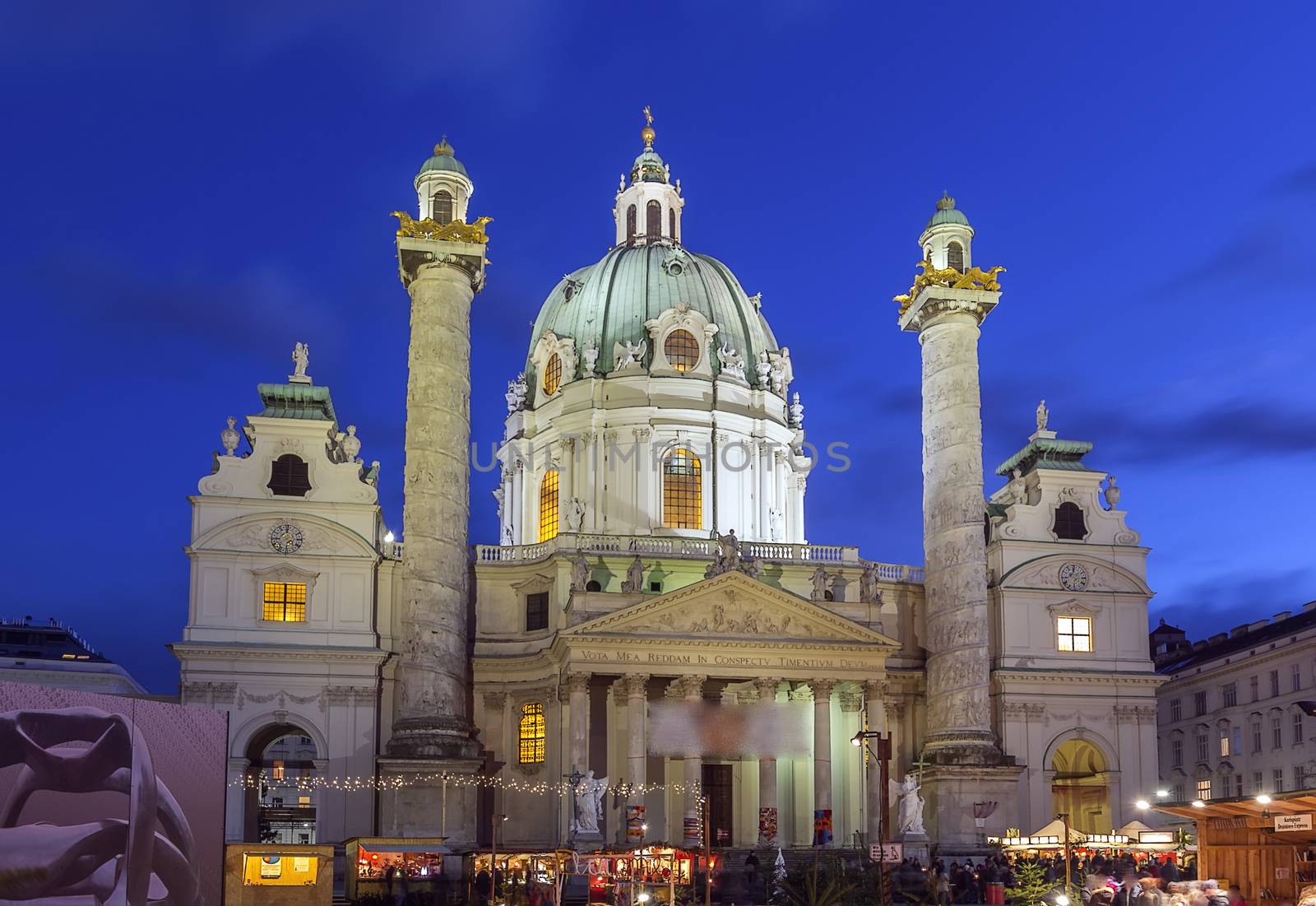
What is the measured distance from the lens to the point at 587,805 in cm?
5994

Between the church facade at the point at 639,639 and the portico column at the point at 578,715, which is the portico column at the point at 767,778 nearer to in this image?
the church facade at the point at 639,639

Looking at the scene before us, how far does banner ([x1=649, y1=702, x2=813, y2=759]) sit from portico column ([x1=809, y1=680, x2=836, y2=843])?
2.81ft

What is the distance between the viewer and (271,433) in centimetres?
6694

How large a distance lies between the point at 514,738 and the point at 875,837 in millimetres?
14708

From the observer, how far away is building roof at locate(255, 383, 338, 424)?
224ft

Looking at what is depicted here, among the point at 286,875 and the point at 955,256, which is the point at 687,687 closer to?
the point at 955,256

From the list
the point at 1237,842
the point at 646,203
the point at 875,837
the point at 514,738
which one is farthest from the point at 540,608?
the point at 1237,842

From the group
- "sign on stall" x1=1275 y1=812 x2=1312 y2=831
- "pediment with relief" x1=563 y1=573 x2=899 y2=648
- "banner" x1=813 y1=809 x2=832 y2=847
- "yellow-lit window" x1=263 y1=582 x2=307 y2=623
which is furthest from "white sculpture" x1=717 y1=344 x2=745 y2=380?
"sign on stall" x1=1275 y1=812 x2=1312 y2=831

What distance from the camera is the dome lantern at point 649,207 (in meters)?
87.2

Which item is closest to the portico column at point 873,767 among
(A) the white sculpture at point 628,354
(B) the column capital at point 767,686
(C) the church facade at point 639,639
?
(C) the church facade at point 639,639

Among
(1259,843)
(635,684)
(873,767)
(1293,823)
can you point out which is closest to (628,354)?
(635,684)

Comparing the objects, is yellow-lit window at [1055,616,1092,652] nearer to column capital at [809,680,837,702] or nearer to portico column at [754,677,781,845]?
column capital at [809,680,837,702]

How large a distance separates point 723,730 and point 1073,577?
1762cm

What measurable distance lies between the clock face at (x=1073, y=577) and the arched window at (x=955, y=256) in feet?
43.6
